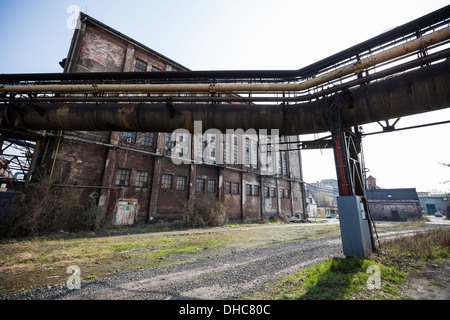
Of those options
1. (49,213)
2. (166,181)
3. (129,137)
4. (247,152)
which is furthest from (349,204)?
(247,152)

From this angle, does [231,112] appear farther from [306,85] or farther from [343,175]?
[343,175]

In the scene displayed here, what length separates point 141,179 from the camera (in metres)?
12.5

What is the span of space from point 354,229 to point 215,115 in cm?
449

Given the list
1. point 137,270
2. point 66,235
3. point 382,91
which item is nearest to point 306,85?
point 382,91

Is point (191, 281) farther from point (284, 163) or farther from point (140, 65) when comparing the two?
point (284, 163)

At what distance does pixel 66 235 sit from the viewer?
27.2ft

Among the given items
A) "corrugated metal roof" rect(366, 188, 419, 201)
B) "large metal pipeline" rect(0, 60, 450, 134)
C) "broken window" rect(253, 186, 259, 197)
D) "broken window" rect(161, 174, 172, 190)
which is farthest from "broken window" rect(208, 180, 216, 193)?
"corrugated metal roof" rect(366, 188, 419, 201)

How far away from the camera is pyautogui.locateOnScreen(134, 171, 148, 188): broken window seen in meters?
12.4

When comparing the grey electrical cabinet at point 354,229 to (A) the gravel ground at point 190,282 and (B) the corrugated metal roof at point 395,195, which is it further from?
(B) the corrugated metal roof at point 395,195

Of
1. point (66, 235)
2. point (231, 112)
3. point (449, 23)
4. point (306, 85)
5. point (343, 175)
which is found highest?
point (449, 23)

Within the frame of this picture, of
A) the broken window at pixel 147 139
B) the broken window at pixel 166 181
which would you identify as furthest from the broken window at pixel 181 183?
the broken window at pixel 147 139

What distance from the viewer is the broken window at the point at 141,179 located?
12359 millimetres
